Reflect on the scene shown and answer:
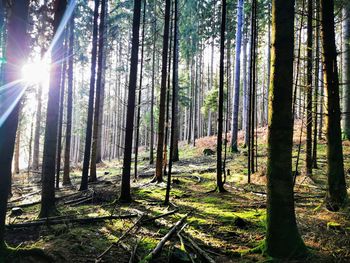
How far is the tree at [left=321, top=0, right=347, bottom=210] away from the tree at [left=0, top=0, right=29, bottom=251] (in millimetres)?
5713

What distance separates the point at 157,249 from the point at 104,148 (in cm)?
4647

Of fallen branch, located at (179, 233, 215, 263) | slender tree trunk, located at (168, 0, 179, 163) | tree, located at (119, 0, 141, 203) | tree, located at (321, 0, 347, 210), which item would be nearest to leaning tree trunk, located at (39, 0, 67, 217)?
tree, located at (119, 0, 141, 203)

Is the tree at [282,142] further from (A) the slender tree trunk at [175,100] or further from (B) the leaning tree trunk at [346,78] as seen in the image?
(B) the leaning tree trunk at [346,78]

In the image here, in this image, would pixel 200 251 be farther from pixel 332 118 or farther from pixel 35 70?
pixel 35 70

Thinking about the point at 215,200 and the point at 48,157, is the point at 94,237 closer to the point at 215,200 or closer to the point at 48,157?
the point at 48,157

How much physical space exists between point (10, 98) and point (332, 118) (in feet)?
19.5

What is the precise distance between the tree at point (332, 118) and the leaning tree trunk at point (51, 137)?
6.56 meters

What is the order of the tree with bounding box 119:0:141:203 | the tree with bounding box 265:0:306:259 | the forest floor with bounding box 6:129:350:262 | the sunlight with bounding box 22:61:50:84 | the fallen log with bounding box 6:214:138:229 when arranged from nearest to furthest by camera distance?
the tree with bounding box 265:0:306:259 < the forest floor with bounding box 6:129:350:262 < the fallen log with bounding box 6:214:138:229 < the sunlight with bounding box 22:61:50:84 < the tree with bounding box 119:0:141:203

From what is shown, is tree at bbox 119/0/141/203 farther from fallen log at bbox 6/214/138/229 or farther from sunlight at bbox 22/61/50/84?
sunlight at bbox 22/61/50/84

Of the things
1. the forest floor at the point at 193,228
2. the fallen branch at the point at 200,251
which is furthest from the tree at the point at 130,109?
the fallen branch at the point at 200,251

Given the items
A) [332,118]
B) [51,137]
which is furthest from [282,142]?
[51,137]

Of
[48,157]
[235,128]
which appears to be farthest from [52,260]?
[235,128]

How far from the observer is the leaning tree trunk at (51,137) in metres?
7.59

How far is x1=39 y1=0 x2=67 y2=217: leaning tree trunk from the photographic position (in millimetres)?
7590
